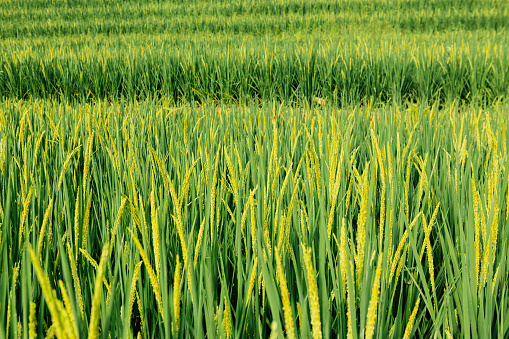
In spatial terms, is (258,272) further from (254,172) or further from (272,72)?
(272,72)

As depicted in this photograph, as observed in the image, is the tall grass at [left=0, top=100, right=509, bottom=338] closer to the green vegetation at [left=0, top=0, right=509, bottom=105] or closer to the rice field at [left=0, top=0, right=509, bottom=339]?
the rice field at [left=0, top=0, right=509, bottom=339]

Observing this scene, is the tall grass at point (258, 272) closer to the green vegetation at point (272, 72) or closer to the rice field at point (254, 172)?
the rice field at point (254, 172)

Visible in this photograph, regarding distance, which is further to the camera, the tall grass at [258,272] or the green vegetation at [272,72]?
the green vegetation at [272,72]

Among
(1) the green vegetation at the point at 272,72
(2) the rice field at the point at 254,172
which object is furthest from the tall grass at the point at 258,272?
(1) the green vegetation at the point at 272,72

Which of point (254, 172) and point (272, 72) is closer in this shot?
point (254, 172)

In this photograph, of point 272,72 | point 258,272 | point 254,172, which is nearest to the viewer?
point 258,272

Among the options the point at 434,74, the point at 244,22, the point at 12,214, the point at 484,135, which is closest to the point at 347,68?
the point at 434,74

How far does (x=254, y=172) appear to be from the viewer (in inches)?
34.4

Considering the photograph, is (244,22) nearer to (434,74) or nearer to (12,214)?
(434,74)

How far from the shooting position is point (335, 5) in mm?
8547

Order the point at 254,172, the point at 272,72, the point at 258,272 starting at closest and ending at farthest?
the point at 258,272
the point at 254,172
the point at 272,72

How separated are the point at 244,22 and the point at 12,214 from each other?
7.10 metres

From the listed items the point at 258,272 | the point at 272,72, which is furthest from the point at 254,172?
the point at 272,72

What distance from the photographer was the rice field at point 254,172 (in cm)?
48
